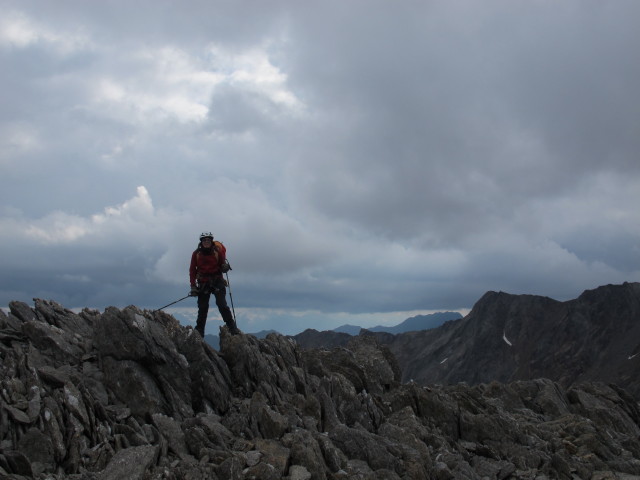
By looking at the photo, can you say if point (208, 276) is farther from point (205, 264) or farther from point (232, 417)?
point (232, 417)

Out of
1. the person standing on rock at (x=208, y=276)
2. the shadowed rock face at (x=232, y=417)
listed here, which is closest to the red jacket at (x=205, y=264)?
the person standing on rock at (x=208, y=276)

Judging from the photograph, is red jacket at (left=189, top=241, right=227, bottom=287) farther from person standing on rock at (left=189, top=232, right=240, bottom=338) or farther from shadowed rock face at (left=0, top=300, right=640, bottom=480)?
shadowed rock face at (left=0, top=300, right=640, bottom=480)

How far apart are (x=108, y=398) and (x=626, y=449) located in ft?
102

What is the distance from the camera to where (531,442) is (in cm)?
2834

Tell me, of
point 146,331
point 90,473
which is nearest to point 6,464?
point 90,473

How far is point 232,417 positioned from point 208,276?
30.8ft

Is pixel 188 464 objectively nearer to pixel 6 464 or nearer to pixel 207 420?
pixel 207 420

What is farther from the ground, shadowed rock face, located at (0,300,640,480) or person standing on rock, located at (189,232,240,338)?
person standing on rock, located at (189,232,240,338)

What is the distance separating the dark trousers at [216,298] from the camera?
94.3ft

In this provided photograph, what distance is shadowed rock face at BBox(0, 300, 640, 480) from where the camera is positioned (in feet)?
55.1

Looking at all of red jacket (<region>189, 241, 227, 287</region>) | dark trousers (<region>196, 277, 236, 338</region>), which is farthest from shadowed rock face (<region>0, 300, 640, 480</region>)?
red jacket (<region>189, 241, 227, 287</region>)

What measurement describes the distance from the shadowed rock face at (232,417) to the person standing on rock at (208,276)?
1.68 m

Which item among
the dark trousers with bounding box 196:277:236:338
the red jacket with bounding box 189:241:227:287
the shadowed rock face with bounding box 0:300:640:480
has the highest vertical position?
the red jacket with bounding box 189:241:227:287

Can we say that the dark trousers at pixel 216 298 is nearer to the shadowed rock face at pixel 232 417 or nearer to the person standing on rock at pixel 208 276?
the person standing on rock at pixel 208 276
